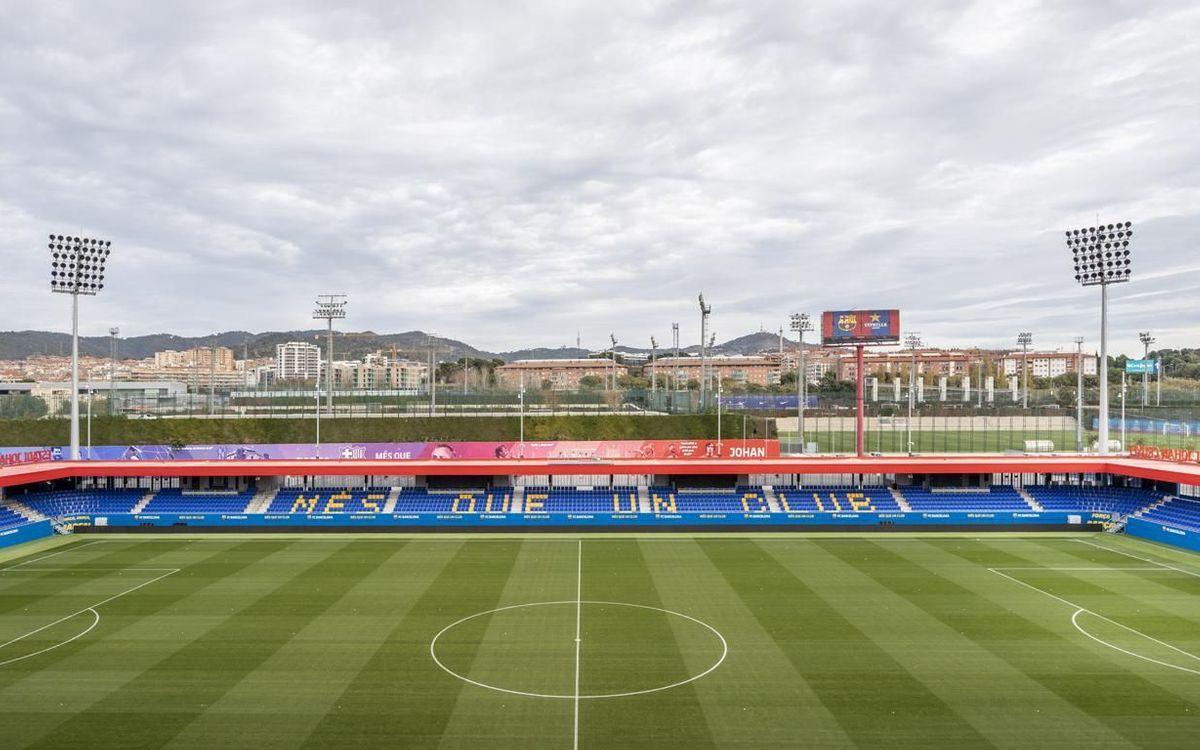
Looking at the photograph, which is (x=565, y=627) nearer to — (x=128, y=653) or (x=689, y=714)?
(x=689, y=714)

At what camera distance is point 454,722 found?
16.7 metres

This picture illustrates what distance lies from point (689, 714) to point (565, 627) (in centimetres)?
746

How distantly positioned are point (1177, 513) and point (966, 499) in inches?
408

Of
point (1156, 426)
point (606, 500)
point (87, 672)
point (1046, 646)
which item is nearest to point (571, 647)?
point (87, 672)

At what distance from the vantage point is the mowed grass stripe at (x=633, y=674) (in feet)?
52.4

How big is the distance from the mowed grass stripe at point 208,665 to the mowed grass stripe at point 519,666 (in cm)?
597

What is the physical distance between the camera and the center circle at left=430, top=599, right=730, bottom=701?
19078 mm

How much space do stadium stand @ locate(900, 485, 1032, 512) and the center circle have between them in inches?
1013

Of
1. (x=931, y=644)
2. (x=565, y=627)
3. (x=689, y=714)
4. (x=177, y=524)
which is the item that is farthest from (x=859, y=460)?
(x=177, y=524)

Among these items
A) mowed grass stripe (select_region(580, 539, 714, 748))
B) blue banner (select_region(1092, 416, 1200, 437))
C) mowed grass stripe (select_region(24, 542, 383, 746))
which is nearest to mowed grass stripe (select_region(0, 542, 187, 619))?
mowed grass stripe (select_region(24, 542, 383, 746))

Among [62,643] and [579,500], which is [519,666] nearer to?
[62,643]

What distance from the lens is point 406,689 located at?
18.7 meters

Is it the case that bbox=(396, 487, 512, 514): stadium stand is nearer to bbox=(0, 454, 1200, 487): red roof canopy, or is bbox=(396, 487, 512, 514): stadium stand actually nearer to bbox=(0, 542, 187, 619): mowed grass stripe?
bbox=(0, 454, 1200, 487): red roof canopy

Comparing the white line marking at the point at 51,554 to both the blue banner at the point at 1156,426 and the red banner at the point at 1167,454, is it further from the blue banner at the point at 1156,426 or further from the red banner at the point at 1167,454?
the blue banner at the point at 1156,426
